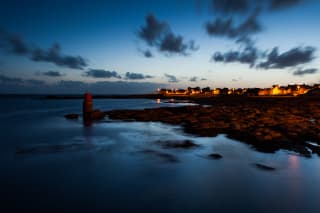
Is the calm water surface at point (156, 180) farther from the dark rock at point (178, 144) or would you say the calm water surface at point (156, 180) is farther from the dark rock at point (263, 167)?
the dark rock at point (178, 144)

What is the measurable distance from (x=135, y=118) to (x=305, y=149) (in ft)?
53.8

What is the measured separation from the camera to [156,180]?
7059 mm

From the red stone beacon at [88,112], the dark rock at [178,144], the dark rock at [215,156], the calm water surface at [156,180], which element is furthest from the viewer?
the red stone beacon at [88,112]

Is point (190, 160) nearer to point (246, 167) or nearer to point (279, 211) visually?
point (246, 167)

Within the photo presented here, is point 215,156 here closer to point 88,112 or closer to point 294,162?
point 294,162

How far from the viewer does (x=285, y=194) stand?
595 centimetres

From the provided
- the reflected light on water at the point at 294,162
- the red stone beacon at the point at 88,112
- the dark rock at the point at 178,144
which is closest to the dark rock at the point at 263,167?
the reflected light on water at the point at 294,162

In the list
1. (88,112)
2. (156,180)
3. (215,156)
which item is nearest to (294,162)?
(215,156)

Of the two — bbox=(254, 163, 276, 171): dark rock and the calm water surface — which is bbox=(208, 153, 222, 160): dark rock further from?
bbox=(254, 163, 276, 171): dark rock

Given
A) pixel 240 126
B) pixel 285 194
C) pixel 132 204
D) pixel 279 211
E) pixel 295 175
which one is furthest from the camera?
pixel 240 126

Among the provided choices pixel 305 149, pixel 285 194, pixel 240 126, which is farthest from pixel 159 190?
pixel 240 126

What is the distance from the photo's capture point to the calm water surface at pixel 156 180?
18.0 feet

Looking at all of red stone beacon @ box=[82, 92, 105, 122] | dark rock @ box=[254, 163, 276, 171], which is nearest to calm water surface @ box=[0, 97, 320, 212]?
dark rock @ box=[254, 163, 276, 171]

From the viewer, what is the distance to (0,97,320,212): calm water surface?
18.0 feet
